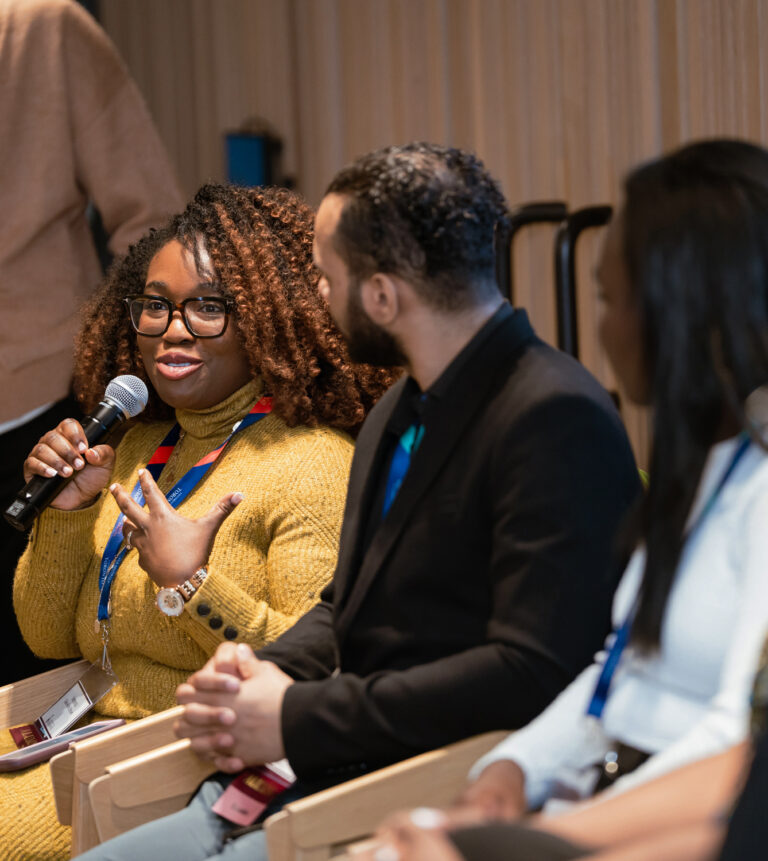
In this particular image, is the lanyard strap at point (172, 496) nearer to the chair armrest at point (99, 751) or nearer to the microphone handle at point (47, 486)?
the microphone handle at point (47, 486)

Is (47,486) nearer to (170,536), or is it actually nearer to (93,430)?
(93,430)

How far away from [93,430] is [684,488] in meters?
1.25

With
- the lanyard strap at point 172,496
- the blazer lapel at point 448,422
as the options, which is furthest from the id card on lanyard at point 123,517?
the blazer lapel at point 448,422

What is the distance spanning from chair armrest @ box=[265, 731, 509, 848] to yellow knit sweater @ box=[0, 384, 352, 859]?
0.55 m

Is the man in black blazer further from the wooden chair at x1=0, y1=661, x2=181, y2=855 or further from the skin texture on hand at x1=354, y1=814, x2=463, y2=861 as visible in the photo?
the skin texture on hand at x1=354, y1=814, x2=463, y2=861

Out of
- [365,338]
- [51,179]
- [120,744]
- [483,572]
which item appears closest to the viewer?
[483,572]

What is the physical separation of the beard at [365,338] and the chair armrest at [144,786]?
650mm

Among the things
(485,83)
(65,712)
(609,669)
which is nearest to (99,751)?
(65,712)

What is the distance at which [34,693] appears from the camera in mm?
2332

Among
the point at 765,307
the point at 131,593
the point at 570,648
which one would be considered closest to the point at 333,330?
the point at 131,593

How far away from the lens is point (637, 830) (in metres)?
1.15

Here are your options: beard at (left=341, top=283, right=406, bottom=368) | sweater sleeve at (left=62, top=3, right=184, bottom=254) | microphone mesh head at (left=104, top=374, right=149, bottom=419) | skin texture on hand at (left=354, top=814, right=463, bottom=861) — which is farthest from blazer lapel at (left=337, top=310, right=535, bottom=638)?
sweater sleeve at (left=62, top=3, right=184, bottom=254)

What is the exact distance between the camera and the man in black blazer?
1520 mm

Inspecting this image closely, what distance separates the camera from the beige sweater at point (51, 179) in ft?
9.61
